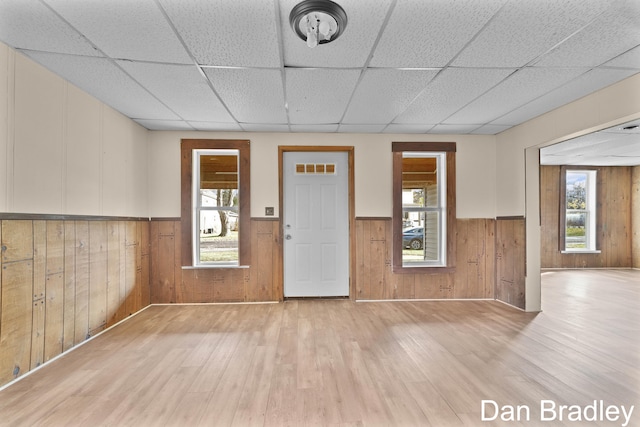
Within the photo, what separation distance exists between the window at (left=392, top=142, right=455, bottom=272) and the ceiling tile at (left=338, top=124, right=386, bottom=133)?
1.38 feet

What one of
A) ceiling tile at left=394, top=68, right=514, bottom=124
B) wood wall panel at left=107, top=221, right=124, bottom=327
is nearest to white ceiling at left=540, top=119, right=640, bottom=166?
ceiling tile at left=394, top=68, right=514, bottom=124

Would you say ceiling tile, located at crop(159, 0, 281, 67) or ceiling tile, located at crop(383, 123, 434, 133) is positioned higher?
ceiling tile, located at crop(159, 0, 281, 67)

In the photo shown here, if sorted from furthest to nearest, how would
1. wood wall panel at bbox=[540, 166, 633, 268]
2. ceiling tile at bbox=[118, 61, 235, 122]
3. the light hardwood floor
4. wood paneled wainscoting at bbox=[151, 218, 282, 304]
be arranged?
wood wall panel at bbox=[540, 166, 633, 268]
wood paneled wainscoting at bbox=[151, 218, 282, 304]
ceiling tile at bbox=[118, 61, 235, 122]
the light hardwood floor

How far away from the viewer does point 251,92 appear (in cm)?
305

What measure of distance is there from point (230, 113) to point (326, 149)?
57.4 inches

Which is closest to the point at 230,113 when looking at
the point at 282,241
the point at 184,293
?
the point at 282,241

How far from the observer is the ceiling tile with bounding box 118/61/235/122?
8.44 feet

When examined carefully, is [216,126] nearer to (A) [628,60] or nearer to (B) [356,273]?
(B) [356,273]

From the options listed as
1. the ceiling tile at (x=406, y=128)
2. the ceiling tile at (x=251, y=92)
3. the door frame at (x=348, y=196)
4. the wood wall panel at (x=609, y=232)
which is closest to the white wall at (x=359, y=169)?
the door frame at (x=348, y=196)

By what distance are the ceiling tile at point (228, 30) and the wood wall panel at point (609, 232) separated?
723 centimetres

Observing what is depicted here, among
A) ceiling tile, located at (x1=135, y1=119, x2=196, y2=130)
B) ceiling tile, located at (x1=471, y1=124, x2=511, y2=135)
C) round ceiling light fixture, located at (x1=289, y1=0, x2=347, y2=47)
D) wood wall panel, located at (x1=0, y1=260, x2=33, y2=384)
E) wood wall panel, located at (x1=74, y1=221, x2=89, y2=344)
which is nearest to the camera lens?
round ceiling light fixture, located at (x1=289, y1=0, x2=347, y2=47)

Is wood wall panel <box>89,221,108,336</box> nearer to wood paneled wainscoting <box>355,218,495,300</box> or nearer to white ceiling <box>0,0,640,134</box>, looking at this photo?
white ceiling <box>0,0,640,134</box>

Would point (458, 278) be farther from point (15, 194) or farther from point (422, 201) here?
point (15, 194)

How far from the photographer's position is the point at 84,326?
3.02 meters
